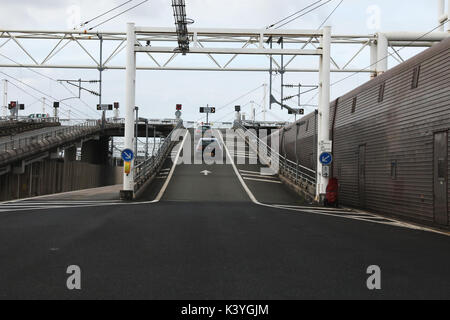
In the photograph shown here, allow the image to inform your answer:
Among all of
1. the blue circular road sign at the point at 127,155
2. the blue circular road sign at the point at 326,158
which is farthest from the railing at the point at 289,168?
the blue circular road sign at the point at 127,155

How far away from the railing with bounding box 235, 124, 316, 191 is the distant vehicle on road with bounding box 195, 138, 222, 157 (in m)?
3.94

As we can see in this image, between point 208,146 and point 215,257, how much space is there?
1648 inches

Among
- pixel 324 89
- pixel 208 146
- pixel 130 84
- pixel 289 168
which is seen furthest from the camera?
pixel 208 146

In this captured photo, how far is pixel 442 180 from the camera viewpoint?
46.5 ft

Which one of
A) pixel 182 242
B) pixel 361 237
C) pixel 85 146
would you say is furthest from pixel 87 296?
pixel 85 146

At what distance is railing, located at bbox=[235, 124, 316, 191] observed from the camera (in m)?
28.1

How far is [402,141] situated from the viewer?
1738 cm

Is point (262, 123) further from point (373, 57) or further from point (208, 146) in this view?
point (373, 57)

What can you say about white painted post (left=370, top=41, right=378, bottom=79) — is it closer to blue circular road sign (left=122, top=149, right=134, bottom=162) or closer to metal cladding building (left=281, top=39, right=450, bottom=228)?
metal cladding building (left=281, top=39, right=450, bottom=228)

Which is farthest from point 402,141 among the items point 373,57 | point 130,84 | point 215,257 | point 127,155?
point 130,84

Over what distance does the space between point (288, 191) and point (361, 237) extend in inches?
675

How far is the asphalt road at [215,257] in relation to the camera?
6090 mm

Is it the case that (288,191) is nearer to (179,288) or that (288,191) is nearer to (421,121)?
(421,121)

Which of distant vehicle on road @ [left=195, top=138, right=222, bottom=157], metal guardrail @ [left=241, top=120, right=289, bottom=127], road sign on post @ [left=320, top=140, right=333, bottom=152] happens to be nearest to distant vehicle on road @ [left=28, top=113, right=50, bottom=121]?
metal guardrail @ [left=241, top=120, right=289, bottom=127]
